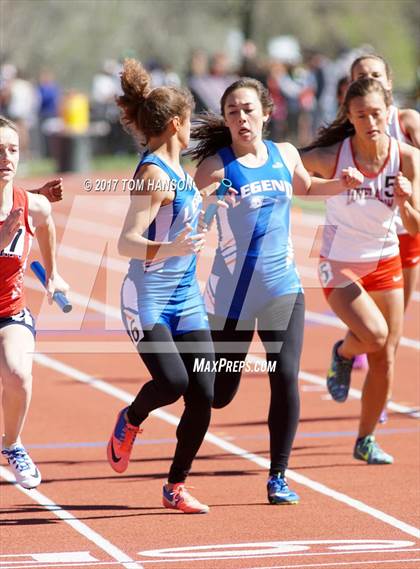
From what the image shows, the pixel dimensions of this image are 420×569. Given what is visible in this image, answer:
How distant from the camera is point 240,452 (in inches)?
385

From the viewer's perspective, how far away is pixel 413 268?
973 cm

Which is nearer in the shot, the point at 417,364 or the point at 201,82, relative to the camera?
the point at 417,364

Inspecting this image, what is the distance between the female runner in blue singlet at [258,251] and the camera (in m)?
7.89

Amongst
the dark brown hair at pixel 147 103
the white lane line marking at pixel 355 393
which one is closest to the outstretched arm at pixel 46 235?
the dark brown hair at pixel 147 103

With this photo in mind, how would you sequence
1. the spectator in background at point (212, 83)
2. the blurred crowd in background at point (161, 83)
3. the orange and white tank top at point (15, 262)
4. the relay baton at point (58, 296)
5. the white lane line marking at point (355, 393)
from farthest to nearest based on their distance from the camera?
the blurred crowd in background at point (161, 83), the spectator in background at point (212, 83), the white lane line marking at point (355, 393), the orange and white tank top at point (15, 262), the relay baton at point (58, 296)

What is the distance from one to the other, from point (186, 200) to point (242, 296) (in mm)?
796

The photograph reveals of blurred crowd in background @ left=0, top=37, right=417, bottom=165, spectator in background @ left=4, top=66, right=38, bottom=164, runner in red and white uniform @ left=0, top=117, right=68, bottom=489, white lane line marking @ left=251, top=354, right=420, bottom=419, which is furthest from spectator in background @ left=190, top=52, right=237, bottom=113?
runner in red and white uniform @ left=0, top=117, right=68, bottom=489

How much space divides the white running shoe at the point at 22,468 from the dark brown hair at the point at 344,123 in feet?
8.92

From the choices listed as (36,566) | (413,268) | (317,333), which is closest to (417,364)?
(317,333)

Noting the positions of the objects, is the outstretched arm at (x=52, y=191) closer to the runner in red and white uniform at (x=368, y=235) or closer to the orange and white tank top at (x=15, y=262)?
the orange and white tank top at (x=15, y=262)

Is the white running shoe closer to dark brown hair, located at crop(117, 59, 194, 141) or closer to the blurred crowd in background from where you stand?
dark brown hair, located at crop(117, 59, 194, 141)

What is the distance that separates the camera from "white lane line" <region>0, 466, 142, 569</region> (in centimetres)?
708

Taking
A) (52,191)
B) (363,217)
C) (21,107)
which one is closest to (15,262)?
(52,191)

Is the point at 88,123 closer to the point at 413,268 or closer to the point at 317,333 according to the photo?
the point at 317,333
